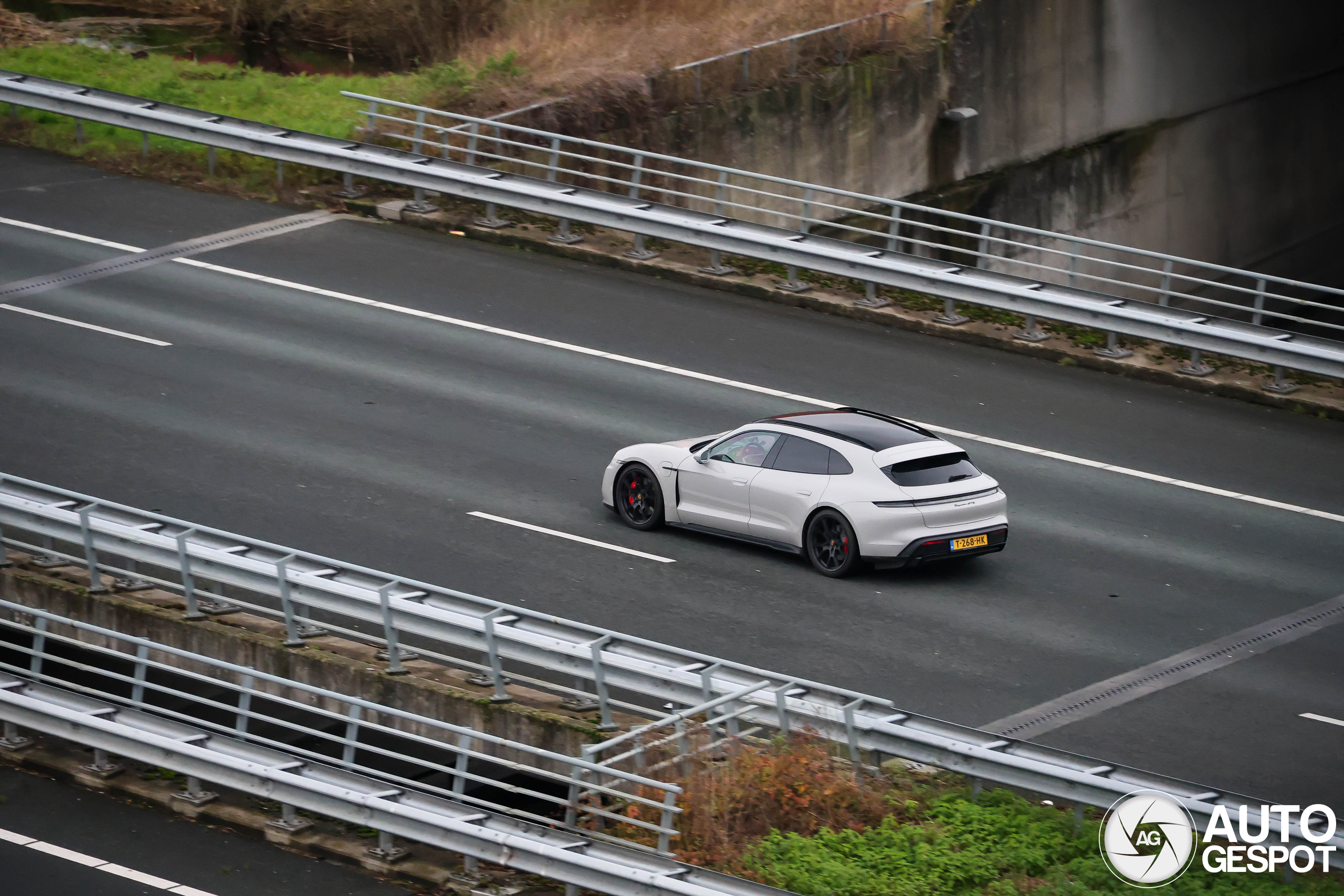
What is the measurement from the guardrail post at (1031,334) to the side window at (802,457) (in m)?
6.68

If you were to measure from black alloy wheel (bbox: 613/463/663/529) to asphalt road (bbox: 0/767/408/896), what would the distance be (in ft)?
19.9

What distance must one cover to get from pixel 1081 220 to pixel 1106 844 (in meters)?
31.5

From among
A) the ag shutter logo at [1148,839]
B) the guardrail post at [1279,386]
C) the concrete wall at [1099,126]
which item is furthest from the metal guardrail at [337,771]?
the concrete wall at [1099,126]

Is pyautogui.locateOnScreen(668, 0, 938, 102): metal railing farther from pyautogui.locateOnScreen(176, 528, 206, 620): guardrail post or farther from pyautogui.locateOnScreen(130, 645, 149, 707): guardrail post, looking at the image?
pyautogui.locateOnScreen(130, 645, 149, 707): guardrail post

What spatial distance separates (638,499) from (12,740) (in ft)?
20.6

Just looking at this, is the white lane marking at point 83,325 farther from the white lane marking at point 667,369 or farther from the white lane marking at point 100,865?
the white lane marking at point 100,865

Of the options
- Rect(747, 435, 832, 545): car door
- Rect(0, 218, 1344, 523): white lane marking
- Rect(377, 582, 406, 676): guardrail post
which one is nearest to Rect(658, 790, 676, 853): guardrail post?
Rect(377, 582, 406, 676): guardrail post

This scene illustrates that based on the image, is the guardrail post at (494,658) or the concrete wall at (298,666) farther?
the concrete wall at (298,666)

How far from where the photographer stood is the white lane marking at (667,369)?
17.9 metres

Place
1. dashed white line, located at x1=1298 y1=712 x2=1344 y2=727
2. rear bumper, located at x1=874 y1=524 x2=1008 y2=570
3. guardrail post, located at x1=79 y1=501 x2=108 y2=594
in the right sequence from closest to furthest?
dashed white line, located at x1=1298 y1=712 x2=1344 y2=727 → guardrail post, located at x1=79 y1=501 x2=108 y2=594 → rear bumper, located at x1=874 y1=524 x2=1008 y2=570

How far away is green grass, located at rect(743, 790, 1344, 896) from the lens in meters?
10.5

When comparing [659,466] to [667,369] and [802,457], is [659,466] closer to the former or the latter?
[802,457]

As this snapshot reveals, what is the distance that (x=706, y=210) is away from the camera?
3284 centimetres

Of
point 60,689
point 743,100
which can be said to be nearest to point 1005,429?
point 60,689
